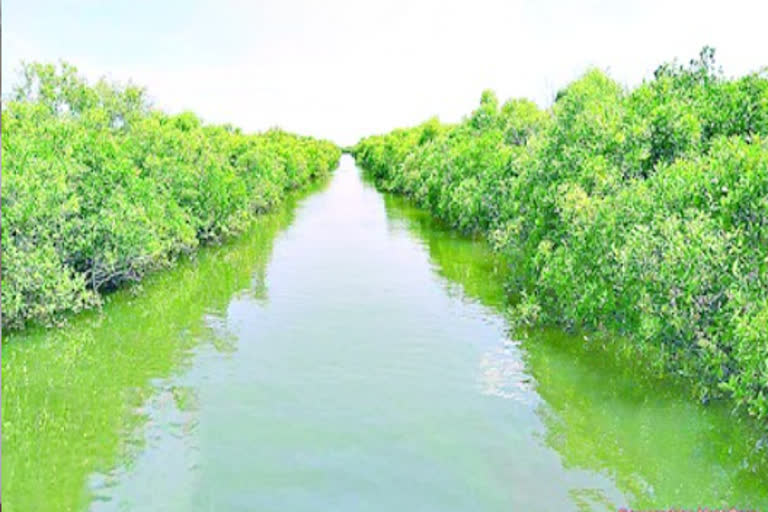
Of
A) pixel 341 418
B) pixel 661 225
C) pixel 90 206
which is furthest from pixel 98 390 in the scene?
pixel 661 225

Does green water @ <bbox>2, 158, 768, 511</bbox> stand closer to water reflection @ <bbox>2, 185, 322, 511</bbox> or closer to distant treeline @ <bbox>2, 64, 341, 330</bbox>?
water reflection @ <bbox>2, 185, 322, 511</bbox>

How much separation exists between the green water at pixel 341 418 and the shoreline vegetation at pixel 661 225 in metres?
1.47

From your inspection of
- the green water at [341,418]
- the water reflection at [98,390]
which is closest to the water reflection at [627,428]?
the green water at [341,418]

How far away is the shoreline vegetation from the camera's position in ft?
40.5

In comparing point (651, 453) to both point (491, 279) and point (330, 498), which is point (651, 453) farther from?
point (491, 279)

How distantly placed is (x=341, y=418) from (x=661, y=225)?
306 inches

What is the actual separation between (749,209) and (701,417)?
440 centimetres

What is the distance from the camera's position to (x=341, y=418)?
1373 centimetres

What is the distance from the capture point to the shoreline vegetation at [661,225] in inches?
487

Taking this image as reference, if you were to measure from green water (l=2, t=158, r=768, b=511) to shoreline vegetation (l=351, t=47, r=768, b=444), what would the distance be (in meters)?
1.47

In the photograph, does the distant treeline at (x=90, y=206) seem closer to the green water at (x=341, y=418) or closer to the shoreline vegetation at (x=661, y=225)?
the green water at (x=341, y=418)

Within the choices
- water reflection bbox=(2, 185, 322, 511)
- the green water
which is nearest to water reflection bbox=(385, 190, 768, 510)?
the green water

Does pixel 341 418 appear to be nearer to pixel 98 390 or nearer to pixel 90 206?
pixel 98 390

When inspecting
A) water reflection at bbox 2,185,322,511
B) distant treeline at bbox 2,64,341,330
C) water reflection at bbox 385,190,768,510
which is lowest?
water reflection at bbox 2,185,322,511
